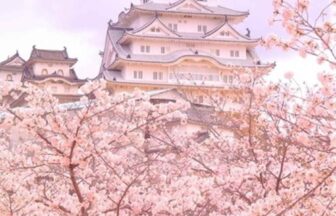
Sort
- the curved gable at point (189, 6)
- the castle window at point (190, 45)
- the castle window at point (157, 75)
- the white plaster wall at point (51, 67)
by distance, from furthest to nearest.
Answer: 1. the curved gable at point (189, 6)
2. the white plaster wall at point (51, 67)
3. the castle window at point (190, 45)
4. the castle window at point (157, 75)

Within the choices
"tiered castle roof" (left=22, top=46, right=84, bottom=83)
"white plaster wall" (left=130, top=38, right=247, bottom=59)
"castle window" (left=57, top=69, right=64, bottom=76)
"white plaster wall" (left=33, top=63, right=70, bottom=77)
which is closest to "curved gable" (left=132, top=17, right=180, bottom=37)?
"white plaster wall" (left=130, top=38, right=247, bottom=59)

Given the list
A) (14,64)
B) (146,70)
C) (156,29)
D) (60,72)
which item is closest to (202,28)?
(156,29)

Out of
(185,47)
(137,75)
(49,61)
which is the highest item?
(185,47)

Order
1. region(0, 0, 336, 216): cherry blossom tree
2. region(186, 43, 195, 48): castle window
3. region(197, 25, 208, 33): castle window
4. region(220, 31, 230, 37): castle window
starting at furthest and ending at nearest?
region(197, 25, 208, 33): castle window < region(220, 31, 230, 37): castle window < region(186, 43, 195, 48): castle window < region(0, 0, 336, 216): cherry blossom tree

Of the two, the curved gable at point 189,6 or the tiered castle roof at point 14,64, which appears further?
the tiered castle roof at point 14,64

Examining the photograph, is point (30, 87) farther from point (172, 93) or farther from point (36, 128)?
point (172, 93)

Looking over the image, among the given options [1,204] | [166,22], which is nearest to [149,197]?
[1,204]

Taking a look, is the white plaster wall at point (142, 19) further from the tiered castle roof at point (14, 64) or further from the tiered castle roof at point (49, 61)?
the tiered castle roof at point (14, 64)

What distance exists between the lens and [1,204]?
790 centimetres

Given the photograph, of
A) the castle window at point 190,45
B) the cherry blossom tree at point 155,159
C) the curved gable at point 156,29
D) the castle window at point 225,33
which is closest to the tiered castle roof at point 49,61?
the curved gable at point 156,29

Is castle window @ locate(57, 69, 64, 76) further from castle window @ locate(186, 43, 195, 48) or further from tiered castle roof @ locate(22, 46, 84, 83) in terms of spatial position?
castle window @ locate(186, 43, 195, 48)

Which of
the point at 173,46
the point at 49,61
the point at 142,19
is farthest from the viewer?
the point at 142,19

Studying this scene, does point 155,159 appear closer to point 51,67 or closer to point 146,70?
point 146,70

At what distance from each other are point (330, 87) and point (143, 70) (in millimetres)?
39804
